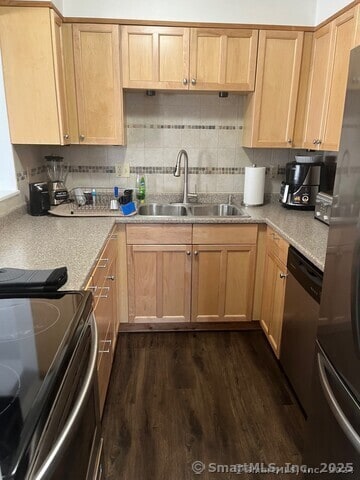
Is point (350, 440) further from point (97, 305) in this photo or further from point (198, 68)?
point (198, 68)

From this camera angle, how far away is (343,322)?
1091 millimetres

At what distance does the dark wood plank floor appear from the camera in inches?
64.1

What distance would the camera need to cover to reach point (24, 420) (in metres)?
0.65

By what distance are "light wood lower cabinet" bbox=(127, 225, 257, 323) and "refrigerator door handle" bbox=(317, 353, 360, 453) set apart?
4.11ft

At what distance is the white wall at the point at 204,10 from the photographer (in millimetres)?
2295

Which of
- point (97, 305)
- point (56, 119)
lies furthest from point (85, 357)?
point (56, 119)

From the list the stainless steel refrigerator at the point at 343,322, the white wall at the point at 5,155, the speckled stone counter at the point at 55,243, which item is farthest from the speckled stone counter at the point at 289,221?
the white wall at the point at 5,155

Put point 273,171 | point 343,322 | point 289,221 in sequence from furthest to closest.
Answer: point 273,171, point 289,221, point 343,322

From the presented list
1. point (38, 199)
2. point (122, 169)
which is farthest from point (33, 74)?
point (122, 169)

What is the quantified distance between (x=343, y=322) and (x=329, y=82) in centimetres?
167

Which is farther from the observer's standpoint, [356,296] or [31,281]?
[31,281]

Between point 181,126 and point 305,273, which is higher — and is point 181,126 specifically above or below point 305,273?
above

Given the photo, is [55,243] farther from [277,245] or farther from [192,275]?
[277,245]

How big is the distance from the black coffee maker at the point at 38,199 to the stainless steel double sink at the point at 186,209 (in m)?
0.74
